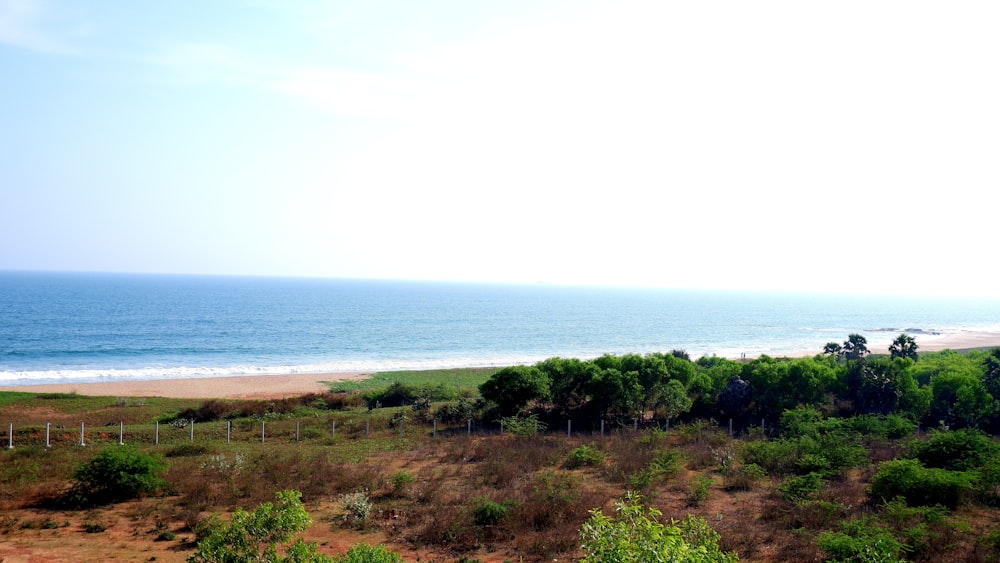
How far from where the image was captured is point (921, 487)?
63.4 feet

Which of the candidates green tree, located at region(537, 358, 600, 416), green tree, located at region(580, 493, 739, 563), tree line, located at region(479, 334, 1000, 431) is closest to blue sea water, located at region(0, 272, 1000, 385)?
green tree, located at region(537, 358, 600, 416)

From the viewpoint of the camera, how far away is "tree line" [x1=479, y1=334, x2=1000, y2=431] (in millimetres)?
35406

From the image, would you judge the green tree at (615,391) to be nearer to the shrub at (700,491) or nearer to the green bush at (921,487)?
the shrub at (700,491)

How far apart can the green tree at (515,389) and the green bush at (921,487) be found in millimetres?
18182

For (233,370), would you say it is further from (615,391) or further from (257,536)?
(257,536)

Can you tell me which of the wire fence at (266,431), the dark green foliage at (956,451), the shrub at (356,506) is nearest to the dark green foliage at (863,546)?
the dark green foliage at (956,451)

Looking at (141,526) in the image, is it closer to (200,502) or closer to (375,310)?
(200,502)

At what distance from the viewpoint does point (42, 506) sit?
19.2 meters

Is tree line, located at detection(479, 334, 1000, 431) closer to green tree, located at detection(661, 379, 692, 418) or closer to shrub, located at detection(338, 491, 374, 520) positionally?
green tree, located at detection(661, 379, 692, 418)

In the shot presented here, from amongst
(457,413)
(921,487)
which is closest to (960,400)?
(921,487)

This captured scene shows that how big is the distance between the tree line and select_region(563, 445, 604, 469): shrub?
944 cm

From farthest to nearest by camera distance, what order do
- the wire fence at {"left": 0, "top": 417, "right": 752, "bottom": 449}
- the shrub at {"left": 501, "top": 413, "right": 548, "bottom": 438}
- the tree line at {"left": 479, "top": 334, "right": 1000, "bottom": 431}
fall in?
the tree line at {"left": 479, "top": 334, "right": 1000, "bottom": 431} → the shrub at {"left": 501, "top": 413, "right": 548, "bottom": 438} → the wire fence at {"left": 0, "top": 417, "right": 752, "bottom": 449}

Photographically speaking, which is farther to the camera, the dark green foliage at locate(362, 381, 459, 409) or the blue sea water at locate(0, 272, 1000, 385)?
the blue sea water at locate(0, 272, 1000, 385)

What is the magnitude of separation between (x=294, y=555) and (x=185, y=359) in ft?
240
